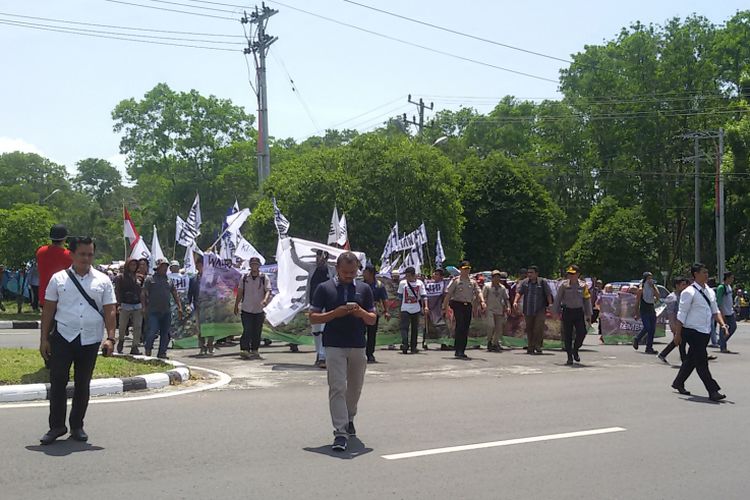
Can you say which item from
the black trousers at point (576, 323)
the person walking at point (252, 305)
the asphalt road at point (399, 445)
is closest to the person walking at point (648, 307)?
the black trousers at point (576, 323)

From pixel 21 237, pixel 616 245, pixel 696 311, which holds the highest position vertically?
pixel 616 245

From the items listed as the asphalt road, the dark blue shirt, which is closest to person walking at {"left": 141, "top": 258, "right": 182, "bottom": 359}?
the asphalt road

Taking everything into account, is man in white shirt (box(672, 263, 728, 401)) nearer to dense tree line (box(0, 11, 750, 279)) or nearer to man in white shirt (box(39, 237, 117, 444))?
man in white shirt (box(39, 237, 117, 444))

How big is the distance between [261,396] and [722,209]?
38509mm

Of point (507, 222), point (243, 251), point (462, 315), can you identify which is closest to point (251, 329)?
point (462, 315)

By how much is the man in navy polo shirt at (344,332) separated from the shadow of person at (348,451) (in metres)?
0.12

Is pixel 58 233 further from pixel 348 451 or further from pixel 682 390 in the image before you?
pixel 682 390

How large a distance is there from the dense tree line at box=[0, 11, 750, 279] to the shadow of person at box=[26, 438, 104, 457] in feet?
78.3

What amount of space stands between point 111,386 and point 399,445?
15.0ft

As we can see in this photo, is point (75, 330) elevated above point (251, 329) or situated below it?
above

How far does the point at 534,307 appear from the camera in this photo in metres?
17.5

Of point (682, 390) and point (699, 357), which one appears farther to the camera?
point (682, 390)

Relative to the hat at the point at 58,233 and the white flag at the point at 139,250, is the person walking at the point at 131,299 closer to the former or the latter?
the white flag at the point at 139,250

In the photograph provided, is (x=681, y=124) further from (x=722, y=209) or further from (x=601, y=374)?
(x=601, y=374)
